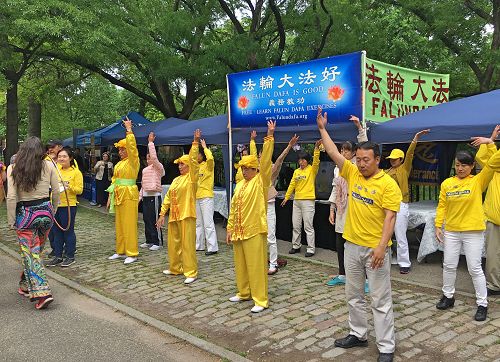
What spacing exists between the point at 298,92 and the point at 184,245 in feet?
10.7

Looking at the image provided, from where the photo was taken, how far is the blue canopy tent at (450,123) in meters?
5.98

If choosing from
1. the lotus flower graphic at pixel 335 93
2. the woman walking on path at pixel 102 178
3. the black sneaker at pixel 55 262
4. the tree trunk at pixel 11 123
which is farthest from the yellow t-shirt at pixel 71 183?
the tree trunk at pixel 11 123

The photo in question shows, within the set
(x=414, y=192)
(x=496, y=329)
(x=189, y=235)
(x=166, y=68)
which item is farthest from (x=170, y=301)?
(x=166, y=68)

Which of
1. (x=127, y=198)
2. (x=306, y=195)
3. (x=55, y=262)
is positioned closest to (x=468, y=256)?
(x=306, y=195)

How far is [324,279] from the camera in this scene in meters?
6.09

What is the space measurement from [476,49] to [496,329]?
12029 millimetres

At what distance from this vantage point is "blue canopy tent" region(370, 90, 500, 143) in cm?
598

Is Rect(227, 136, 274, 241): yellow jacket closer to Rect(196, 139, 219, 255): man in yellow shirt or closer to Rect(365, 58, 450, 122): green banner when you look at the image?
Rect(196, 139, 219, 255): man in yellow shirt

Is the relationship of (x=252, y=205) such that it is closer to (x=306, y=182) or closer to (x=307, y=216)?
(x=306, y=182)

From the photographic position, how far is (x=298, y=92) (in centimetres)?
765

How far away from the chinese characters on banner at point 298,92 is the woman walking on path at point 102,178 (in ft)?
22.5

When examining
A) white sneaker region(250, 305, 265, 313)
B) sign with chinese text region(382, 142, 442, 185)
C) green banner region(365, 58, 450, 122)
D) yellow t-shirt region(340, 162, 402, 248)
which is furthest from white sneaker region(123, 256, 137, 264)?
sign with chinese text region(382, 142, 442, 185)

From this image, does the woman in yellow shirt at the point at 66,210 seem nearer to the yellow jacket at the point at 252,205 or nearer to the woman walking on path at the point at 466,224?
the yellow jacket at the point at 252,205

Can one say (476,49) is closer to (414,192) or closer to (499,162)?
(414,192)
